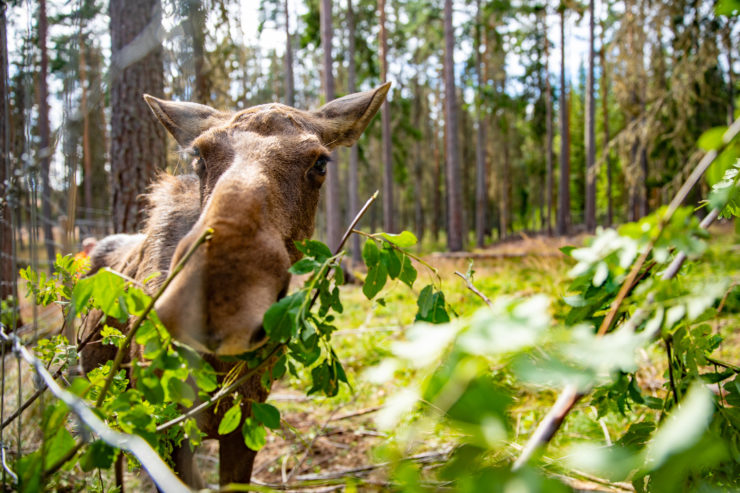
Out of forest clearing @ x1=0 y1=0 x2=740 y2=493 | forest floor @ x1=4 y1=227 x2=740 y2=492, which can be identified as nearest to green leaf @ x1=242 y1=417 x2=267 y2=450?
forest clearing @ x1=0 y1=0 x2=740 y2=493

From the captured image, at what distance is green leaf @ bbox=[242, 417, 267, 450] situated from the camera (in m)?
1.47

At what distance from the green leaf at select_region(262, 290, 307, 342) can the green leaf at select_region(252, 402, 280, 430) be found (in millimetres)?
250

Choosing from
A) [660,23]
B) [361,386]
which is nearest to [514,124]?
[660,23]

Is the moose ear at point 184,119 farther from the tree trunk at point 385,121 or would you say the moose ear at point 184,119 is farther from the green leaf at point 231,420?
the tree trunk at point 385,121

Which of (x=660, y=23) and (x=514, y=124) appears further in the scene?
(x=514, y=124)

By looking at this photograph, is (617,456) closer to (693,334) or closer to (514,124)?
(693,334)

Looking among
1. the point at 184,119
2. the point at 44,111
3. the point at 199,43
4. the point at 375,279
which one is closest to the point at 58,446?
the point at 375,279

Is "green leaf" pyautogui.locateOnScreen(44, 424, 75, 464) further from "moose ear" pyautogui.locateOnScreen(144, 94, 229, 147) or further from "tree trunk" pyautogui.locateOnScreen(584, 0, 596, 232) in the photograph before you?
"tree trunk" pyautogui.locateOnScreen(584, 0, 596, 232)

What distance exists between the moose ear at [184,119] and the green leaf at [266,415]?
7.51 feet

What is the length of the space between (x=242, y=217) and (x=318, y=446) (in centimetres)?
349

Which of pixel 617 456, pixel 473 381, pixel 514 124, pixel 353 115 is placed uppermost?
pixel 514 124

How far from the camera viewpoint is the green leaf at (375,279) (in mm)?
1732

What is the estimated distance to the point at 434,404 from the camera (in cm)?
99

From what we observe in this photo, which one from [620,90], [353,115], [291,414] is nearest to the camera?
[353,115]
